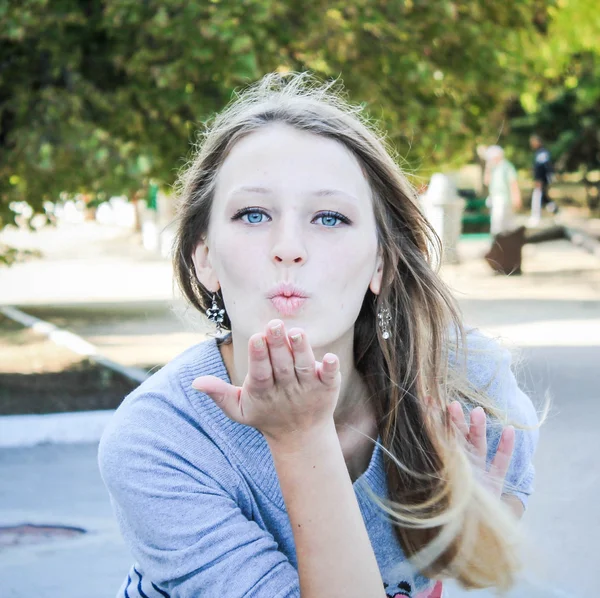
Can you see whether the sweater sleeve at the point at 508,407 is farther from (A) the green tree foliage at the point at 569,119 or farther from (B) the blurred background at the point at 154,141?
(A) the green tree foliage at the point at 569,119

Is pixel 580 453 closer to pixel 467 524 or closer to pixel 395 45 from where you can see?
pixel 395 45

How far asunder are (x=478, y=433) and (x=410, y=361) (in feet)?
0.80

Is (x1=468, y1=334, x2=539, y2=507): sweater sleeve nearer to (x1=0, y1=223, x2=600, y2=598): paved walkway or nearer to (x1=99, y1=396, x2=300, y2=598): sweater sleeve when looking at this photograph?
(x1=0, y1=223, x2=600, y2=598): paved walkway

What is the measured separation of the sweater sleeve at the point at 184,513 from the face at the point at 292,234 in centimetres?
26

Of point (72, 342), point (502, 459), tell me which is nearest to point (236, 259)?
point (502, 459)

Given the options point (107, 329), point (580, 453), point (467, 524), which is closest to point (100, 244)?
point (107, 329)

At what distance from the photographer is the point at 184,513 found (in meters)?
2.15

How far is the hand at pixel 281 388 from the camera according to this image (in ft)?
6.08

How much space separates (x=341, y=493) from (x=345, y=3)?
611cm

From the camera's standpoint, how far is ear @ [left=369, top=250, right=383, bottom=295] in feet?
8.15

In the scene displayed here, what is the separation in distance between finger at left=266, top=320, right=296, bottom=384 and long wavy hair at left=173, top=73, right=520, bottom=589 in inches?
21.6

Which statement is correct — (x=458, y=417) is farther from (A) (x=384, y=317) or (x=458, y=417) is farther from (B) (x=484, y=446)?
(A) (x=384, y=317)

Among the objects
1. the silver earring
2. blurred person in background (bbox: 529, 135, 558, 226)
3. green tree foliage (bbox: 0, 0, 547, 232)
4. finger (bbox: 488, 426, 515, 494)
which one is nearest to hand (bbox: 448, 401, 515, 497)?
finger (bbox: 488, 426, 515, 494)

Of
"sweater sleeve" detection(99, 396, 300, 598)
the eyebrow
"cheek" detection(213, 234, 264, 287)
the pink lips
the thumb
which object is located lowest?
"sweater sleeve" detection(99, 396, 300, 598)
